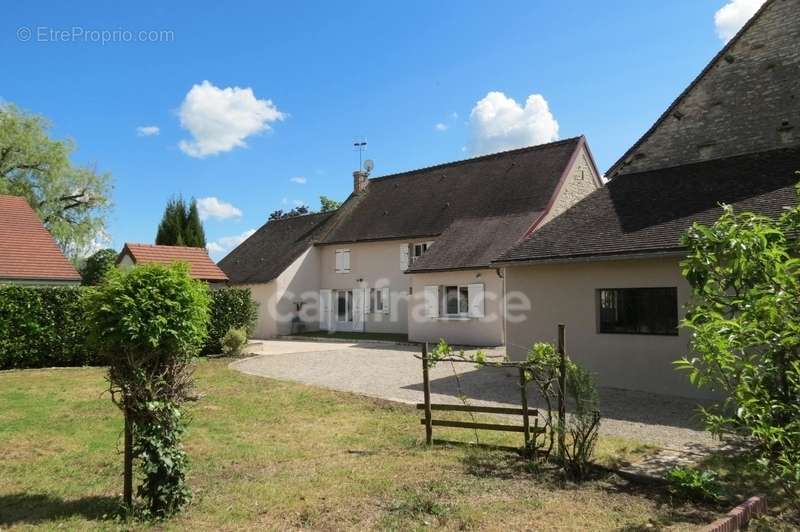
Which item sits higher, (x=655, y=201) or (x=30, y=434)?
(x=655, y=201)

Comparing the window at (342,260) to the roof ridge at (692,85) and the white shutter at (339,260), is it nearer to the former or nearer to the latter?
the white shutter at (339,260)

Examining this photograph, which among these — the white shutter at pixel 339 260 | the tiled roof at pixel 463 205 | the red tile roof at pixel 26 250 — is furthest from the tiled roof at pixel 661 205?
the red tile roof at pixel 26 250

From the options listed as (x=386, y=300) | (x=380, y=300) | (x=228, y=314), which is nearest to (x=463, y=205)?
(x=386, y=300)

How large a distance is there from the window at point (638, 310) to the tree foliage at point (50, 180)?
3362cm

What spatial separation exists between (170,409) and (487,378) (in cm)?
913

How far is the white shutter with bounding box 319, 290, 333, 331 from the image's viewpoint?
28.6 m

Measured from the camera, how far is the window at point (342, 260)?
28.0 m

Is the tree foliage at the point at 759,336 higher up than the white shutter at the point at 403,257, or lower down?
lower down

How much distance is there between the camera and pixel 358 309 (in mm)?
27469

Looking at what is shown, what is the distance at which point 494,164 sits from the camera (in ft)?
88.1

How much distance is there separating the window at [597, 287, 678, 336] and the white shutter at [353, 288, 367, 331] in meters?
16.5

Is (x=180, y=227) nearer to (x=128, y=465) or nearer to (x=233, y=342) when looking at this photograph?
(x=233, y=342)

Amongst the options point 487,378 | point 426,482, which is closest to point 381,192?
point 487,378

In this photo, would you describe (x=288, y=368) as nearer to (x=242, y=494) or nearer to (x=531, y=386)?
(x=531, y=386)
